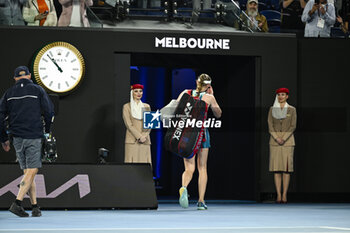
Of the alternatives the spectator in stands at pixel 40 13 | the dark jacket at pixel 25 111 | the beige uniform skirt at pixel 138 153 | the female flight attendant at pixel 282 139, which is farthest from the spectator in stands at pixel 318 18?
the dark jacket at pixel 25 111

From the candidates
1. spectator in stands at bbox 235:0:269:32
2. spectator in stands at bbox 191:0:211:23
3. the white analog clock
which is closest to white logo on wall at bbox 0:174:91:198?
the white analog clock

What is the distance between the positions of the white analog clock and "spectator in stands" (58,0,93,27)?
403 millimetres

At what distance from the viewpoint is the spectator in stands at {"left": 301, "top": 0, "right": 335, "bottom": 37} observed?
15.4 m

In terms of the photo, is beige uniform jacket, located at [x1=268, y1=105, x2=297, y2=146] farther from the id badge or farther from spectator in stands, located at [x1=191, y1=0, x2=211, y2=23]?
spectator in stands, located at [x1=191, y1=0, x2=211, y2=23]

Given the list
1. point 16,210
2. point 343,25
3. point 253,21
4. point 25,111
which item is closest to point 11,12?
point 25,111

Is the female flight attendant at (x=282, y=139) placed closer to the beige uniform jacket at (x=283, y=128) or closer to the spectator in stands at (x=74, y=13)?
the beige uniform jacket at (x=283, y=128)

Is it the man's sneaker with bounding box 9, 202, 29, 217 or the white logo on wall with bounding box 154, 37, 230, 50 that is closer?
the man's sneaker with bounding box 9, 202, 29, 217

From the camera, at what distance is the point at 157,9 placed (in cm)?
1474

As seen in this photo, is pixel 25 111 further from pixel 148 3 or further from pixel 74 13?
pixel 148 3

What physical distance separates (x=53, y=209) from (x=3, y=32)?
13.0ft

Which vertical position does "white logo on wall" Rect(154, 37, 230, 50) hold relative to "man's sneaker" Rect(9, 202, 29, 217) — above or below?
above

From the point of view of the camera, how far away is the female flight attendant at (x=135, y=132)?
13984 mm

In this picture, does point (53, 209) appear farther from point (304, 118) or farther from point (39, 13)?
point (304, 118)

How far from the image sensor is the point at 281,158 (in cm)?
1455
